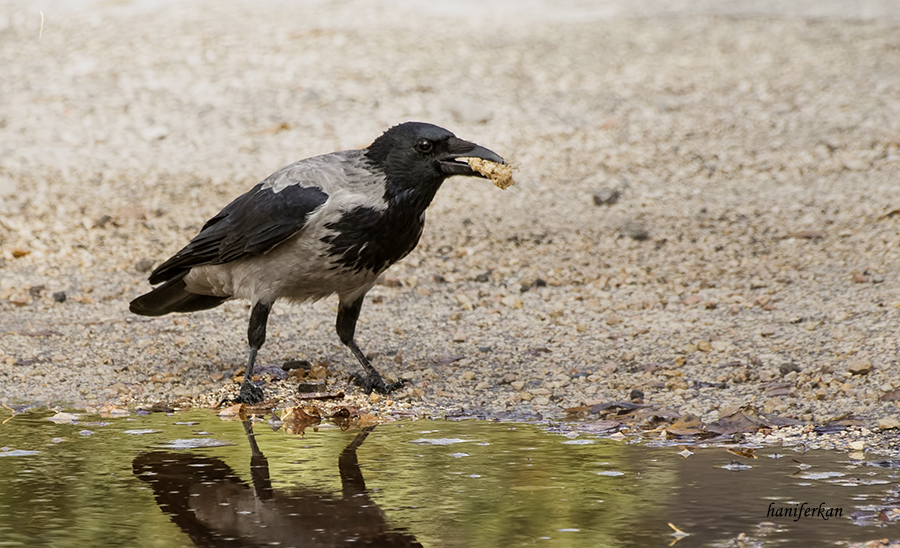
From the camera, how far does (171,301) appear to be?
23.5ft

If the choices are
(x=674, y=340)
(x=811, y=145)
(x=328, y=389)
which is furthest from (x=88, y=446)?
Result: (x=811, y=145)

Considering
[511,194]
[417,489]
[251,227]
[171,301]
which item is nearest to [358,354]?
[251,227]

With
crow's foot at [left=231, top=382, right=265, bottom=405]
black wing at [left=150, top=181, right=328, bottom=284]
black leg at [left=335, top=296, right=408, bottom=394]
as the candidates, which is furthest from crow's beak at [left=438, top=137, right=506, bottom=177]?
crow's foot at [left=231, top=382, right=265, bottom=405]

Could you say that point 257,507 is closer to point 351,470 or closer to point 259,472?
point 259,472

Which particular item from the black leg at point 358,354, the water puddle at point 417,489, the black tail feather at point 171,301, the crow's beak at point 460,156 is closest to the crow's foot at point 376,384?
the black leg at point 358,354

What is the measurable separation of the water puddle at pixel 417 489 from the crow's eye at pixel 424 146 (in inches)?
54.5

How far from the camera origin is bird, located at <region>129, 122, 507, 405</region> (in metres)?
6.16

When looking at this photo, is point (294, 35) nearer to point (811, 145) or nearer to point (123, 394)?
point (811, 145)

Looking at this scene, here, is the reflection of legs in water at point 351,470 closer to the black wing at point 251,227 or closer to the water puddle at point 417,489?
the water puddle at point 417,489

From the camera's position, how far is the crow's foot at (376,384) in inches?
262

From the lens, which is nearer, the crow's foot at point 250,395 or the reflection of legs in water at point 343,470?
the reflection of legs in water at point 343,470

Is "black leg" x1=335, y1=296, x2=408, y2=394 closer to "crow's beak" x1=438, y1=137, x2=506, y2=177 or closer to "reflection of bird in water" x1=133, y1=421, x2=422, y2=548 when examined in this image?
"crow's beak" x1=438, y1=137, x2=506, y2=177

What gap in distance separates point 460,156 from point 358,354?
1348mm

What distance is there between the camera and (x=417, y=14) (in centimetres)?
1702
